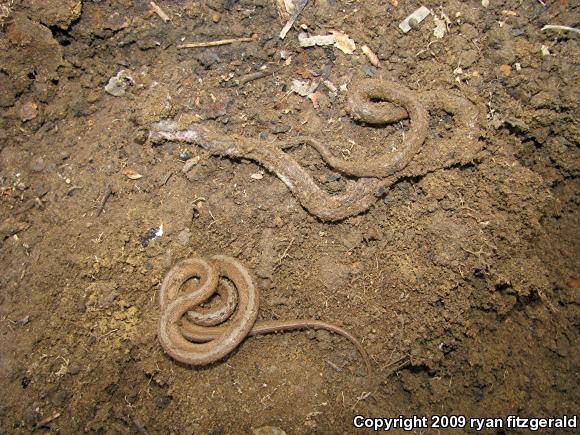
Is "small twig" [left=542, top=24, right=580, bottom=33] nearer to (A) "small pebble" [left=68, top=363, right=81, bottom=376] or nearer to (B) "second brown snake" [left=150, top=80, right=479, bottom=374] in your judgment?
(B) "second brown snake" [left=150, top=80, right=479, bottom=374]

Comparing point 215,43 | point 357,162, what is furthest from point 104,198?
point 357,162

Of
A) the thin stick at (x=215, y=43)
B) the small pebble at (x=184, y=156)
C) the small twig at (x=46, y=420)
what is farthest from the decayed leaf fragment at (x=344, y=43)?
the small twig at (x=46, y=420)

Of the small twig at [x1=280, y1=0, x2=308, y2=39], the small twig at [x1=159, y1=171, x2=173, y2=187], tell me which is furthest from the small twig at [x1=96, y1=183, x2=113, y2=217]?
the small twig at [x1=280, y1=0, x2=308, y2=39]

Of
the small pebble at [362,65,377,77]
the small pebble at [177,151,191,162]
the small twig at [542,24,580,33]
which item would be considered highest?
the small twig at [542,24,580,33]

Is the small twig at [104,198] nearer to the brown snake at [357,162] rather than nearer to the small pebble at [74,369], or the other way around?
the brown snake at [357,162]

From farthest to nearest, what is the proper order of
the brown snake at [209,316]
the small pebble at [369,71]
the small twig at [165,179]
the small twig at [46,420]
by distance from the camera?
1. the small twig at [165,179]
2. the small pebble at [369,71]
3. the brown snake at [209,316]
4. the small twig at [46,420]

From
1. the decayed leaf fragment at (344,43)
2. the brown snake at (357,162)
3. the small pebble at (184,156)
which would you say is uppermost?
the decayed leaf fragment at (344,43)

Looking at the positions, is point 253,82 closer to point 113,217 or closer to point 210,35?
point 210,35
